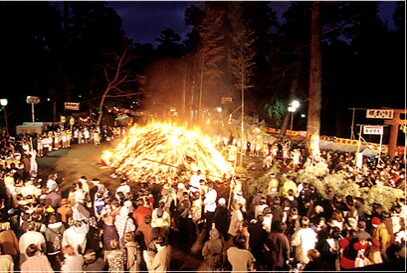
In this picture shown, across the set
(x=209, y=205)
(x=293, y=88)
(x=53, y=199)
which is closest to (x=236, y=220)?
(x=209, y=205)

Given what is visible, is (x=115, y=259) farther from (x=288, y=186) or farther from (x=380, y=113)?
(x=380, y=113)

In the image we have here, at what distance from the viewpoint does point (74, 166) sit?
715 inches

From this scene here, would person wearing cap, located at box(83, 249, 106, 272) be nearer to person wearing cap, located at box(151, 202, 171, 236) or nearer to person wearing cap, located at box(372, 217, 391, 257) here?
person wearing cap, located at box(151, 202, 171, 236)

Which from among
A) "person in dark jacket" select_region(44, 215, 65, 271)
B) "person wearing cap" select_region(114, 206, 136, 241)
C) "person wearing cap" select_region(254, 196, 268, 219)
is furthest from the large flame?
"person in dark jacket" select_region(44, 215, 65, 271)

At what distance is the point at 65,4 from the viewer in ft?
119

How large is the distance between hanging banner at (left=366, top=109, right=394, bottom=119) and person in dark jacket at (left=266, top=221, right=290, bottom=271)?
13153mm

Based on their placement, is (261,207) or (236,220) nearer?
(236,220)

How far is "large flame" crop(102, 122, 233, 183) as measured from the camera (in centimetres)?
1485

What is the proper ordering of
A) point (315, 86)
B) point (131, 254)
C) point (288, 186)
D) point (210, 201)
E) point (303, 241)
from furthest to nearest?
point (315, 86) < point (288, 186) < point (210, 201) < point (303, 241) < point (131, 254)

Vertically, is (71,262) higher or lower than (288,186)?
lower

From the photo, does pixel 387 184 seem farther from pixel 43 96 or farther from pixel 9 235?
pixel 43 96

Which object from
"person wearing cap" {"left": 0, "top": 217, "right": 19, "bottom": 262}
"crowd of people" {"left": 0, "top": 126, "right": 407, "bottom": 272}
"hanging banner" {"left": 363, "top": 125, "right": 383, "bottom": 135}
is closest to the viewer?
"crowd of people" {"left": 0, "top": 126, "right": 407, "bottom": 272}

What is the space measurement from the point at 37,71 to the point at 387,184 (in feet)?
96.4

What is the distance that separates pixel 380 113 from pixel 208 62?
17188mm
